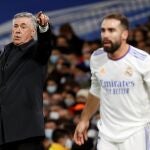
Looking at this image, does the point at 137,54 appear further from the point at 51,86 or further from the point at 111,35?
the point at 51,86

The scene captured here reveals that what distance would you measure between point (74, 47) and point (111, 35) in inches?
225

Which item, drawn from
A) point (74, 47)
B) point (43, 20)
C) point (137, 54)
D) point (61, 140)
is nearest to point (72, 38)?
point (74, 47)

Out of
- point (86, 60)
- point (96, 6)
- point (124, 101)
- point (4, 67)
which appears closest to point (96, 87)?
point (124, 101)

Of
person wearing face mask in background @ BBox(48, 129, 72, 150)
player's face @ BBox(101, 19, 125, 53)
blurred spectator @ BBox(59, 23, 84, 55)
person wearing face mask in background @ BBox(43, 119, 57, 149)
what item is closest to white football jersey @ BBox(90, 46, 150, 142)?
player's face @ BBox(101, 19, 125, 53)

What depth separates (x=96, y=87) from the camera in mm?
5875

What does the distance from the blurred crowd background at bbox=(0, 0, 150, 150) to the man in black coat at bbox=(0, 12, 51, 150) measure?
3.50 metres

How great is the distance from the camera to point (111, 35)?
5617mm

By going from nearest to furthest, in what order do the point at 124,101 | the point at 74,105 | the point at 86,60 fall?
the point at 124,101
the point at 74,105
the point at 86,60

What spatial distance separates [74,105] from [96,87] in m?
3.95

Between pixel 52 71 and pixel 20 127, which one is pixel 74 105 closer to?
pixel 52 71

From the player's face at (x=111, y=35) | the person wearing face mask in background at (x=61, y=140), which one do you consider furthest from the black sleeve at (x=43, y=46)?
the person wearing face mask in background at (x=61, y=140)

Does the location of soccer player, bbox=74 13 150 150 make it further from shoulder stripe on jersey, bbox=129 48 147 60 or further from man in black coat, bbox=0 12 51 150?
man in black coat, bbox=0 12 51 150

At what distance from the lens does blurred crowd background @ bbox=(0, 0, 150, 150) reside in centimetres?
979

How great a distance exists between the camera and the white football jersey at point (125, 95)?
5.59 meters
